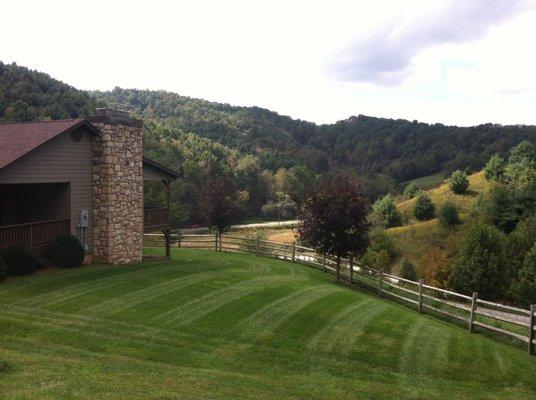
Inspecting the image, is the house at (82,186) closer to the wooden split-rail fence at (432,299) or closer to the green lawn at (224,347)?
the green lawn at (224,347)

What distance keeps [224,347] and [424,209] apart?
123 feet

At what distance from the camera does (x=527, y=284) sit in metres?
24.7

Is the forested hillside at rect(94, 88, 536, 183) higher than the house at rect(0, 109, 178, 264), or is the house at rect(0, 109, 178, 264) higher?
the forested hillside at rect(94, 88, 536, 183)

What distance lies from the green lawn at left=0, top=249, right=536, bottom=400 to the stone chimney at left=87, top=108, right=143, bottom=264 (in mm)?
2479

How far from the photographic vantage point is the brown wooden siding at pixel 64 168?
14.9m

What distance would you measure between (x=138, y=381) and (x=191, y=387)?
862 millimetres

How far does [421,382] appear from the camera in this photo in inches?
373

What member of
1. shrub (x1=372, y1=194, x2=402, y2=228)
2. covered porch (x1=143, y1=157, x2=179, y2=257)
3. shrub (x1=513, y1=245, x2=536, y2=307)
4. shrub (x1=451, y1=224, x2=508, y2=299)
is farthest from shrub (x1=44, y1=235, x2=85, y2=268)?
shrub (x1=372, y1=194, x2=402, y2=228)

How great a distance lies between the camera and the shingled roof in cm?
1473

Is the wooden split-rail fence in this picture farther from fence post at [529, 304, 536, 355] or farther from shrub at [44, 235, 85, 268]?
shrub at [44, 235, 85, 268]

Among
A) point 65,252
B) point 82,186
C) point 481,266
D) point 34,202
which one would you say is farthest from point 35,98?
point 481,266

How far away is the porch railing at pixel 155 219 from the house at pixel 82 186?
137cm

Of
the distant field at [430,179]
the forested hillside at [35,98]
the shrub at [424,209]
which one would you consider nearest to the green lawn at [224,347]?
A: the shrub at [424,209]

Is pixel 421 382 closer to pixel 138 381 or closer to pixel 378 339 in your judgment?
pixel 378 339
